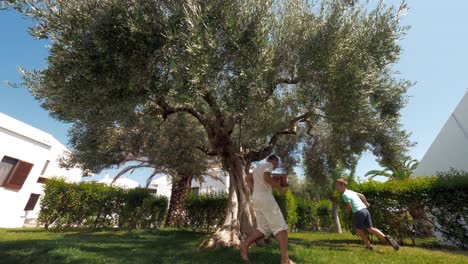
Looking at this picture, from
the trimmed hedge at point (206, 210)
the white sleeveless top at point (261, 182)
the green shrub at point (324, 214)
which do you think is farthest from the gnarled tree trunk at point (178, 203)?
the green shrub at point (324, 214)

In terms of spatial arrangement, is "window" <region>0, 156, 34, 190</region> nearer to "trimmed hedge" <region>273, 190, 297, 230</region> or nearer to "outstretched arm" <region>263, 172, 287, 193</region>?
"trimmed hedge" <region>273, 190, 297, 230</region>

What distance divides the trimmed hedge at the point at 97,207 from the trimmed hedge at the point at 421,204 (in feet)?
42.3

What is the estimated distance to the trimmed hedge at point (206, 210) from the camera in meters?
15.6

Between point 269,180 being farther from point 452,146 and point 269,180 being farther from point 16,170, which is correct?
point 16,170

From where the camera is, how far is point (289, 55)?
9125 mm

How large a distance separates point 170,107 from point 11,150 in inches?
652

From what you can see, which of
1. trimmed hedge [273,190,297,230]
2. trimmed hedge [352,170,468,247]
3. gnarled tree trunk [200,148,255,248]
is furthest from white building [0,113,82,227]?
trimmed hedge [352,170,468,247]

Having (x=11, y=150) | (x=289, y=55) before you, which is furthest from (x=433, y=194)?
(x=11, y=150)

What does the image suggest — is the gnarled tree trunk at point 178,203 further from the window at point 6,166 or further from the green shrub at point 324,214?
the green shrub at point 324,214

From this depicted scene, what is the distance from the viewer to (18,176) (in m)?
17.8

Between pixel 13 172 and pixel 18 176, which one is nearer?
pixel 13 172

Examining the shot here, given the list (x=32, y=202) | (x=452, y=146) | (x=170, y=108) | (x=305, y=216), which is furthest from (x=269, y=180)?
(x=32, y=202)

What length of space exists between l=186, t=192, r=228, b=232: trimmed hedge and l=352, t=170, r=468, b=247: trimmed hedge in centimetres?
832

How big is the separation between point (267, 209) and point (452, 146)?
12.3 meters
